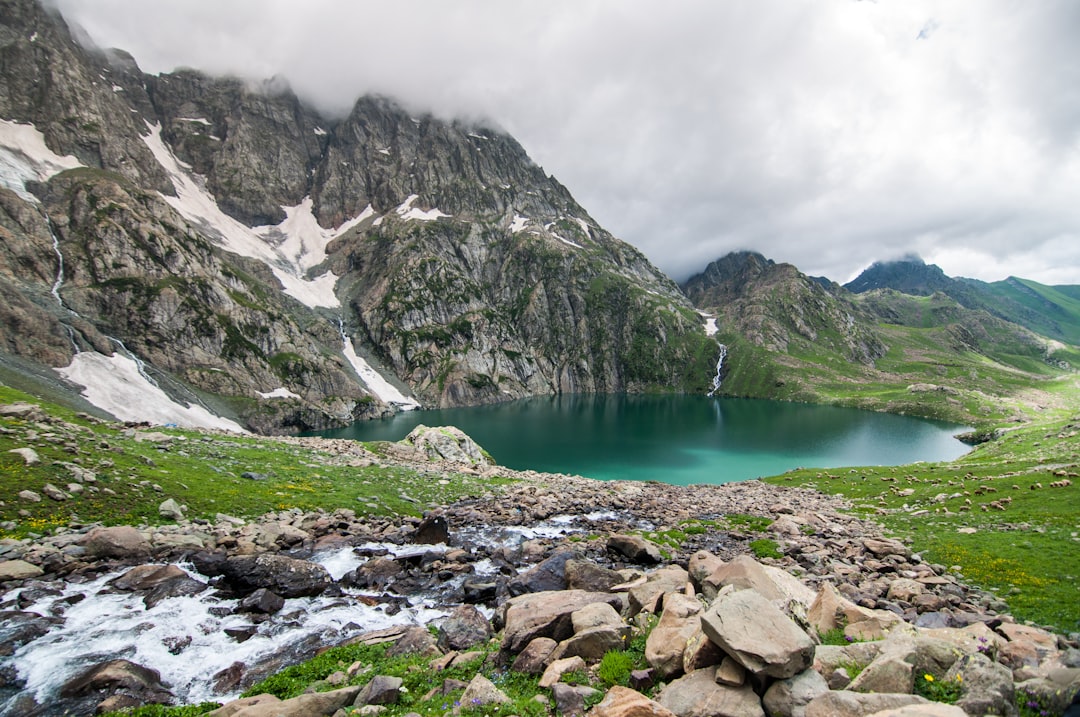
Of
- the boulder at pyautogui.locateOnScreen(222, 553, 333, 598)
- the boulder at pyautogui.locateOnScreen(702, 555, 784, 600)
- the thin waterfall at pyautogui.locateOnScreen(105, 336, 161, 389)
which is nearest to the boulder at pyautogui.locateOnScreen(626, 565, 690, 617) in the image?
the boulder at pyautogui.locateOnScreen(702, 555, 784, 600)

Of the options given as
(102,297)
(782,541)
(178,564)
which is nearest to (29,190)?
(102,297)

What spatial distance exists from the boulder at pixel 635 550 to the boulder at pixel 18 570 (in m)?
22.3

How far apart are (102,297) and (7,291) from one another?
3830cm

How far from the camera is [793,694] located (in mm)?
8203

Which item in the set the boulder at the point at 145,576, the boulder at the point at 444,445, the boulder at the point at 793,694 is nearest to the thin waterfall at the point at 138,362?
the boulder at the point at 444,445

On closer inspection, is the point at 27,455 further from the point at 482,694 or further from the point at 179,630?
the point at 482,694

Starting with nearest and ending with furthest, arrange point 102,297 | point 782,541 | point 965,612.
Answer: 1. point 965,612
2. point 782,541
3. point 102,297

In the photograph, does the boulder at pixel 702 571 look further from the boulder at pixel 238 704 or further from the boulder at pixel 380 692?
the boulder at pixel 238 704

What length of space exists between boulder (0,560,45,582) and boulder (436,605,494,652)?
44.8 ft

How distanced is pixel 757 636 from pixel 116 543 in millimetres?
22283

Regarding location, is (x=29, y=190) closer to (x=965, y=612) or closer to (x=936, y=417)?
(x=965, y=612)

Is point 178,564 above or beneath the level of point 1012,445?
beneath

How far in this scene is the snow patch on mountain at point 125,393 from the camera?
9756 centimetres

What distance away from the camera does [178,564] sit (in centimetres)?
1778
